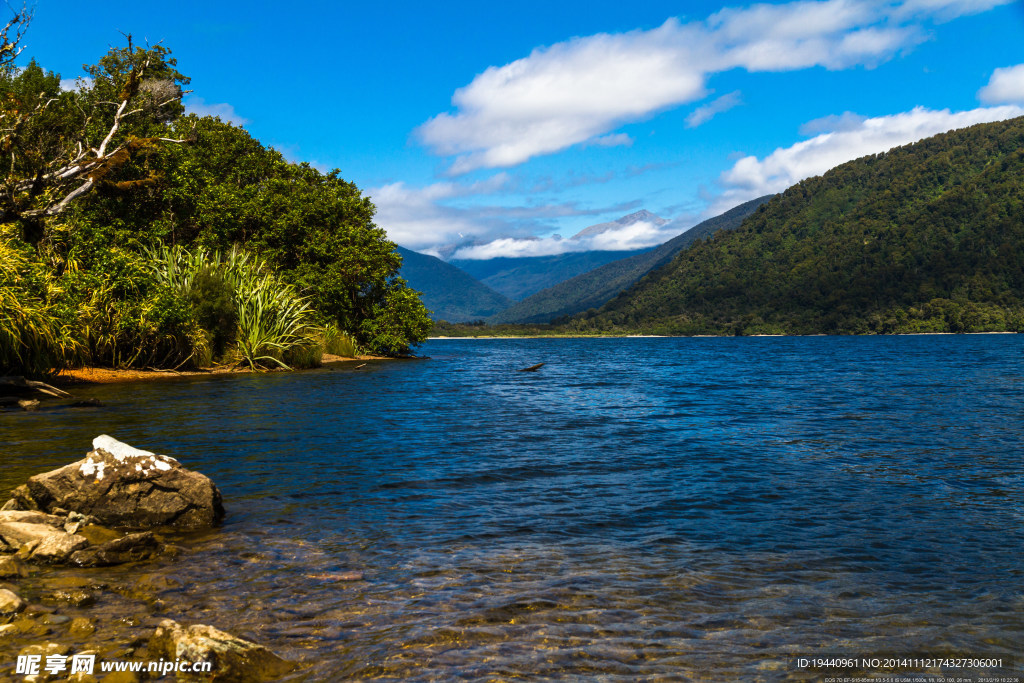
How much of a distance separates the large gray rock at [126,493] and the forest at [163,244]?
14711mm

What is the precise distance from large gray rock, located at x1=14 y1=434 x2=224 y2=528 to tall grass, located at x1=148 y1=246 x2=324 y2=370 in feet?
85.0

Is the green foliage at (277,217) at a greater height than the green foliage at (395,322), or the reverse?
the green foliage at (277,217)

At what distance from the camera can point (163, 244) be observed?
3512cm

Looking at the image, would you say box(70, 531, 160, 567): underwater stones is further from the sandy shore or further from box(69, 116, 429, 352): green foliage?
box(69, 116, 429, 352): green foliage

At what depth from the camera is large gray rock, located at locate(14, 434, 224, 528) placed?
8.53 metres

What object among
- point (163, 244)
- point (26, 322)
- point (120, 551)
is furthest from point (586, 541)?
point (163, 244)

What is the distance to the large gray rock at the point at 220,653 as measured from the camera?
477 centimetres

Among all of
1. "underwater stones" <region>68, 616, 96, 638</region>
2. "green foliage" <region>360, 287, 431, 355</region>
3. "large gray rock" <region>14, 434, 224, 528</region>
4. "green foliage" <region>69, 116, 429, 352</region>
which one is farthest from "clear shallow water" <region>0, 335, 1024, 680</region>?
"green foliage" <region>360, 287, 431, 355</region>

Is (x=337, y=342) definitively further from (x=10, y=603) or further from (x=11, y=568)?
(x=10, y=603)

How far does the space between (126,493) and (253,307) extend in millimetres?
29071

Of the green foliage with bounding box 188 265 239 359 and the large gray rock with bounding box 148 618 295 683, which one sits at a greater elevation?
the green foliage with bounding box 188 265 239 359

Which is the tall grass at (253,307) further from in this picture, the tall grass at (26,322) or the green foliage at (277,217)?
the tall grass at (26,322)

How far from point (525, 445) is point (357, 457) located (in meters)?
4.10

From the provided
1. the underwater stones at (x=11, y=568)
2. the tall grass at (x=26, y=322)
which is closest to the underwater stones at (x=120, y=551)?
the underwater stones at (x=11, y=568)
